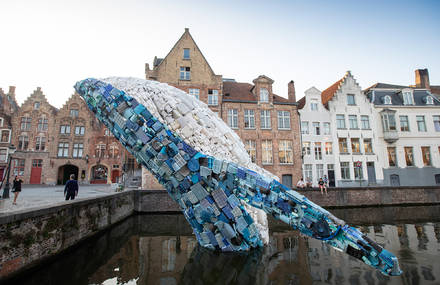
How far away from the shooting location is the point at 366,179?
22.7m

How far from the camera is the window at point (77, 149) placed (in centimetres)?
2952

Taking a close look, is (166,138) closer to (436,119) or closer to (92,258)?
(92,258)

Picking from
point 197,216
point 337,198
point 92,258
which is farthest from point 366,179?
point 92,258

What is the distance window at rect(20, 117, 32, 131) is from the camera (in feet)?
94.7

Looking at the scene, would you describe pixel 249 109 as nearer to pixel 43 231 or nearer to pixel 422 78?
pixel 43 231

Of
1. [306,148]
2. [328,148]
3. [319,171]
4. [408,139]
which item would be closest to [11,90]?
[306,148]

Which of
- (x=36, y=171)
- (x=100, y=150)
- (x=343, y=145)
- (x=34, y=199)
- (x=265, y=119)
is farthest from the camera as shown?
(x=100, y=150)

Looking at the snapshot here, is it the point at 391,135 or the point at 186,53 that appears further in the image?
the point at 391,135

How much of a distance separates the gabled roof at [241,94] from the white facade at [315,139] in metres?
2.79

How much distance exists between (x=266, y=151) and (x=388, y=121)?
14587 millimetres

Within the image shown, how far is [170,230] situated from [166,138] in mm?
6090

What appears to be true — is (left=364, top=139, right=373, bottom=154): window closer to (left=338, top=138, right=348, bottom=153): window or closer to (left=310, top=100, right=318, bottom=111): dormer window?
(left=338, top=138, right=348, bottom=153): window

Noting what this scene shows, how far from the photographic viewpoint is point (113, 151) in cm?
3048


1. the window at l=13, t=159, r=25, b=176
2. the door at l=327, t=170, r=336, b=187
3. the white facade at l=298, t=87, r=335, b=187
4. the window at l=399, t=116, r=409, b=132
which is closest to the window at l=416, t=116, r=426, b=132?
the window at l=399, t=116, r=409, b=132
